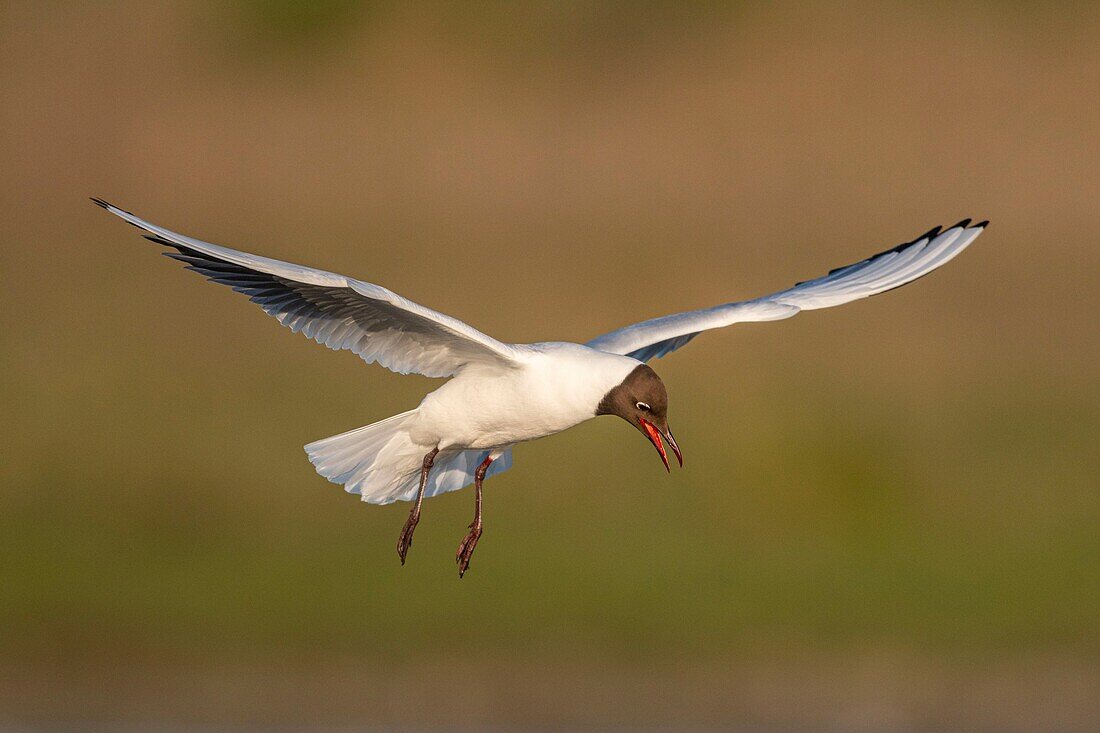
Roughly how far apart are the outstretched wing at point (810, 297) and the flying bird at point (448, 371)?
0.01 m

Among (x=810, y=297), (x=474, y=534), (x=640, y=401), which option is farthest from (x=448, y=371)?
(x=810, y=297)

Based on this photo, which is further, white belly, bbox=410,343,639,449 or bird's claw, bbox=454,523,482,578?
bird's claw, bbox=454,523,482,578

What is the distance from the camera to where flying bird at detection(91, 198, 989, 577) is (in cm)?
822

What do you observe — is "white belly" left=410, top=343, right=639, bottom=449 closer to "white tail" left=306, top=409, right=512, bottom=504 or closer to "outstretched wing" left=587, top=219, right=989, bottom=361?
"white tail" left=306, top=409, right=512, bottom=504

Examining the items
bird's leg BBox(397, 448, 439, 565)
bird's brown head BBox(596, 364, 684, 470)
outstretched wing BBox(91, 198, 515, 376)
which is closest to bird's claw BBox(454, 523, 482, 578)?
bird's leg BBox(397, 448, 439, 565)

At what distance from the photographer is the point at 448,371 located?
889 centimetres

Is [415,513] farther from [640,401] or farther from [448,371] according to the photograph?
[640,401]

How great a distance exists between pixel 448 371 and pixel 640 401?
0.96 meters

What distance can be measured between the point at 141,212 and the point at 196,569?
230 inches

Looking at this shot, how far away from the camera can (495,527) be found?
13.4 metres

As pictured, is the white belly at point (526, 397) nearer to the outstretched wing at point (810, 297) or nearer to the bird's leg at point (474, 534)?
the bird's leg at point (474, 534)

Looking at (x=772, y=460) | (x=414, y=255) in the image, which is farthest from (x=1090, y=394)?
→ (x=414, y=255)

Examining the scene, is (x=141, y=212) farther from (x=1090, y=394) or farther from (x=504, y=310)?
(x=1090, y=394)

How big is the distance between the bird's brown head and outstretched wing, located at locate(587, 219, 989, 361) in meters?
0.86
